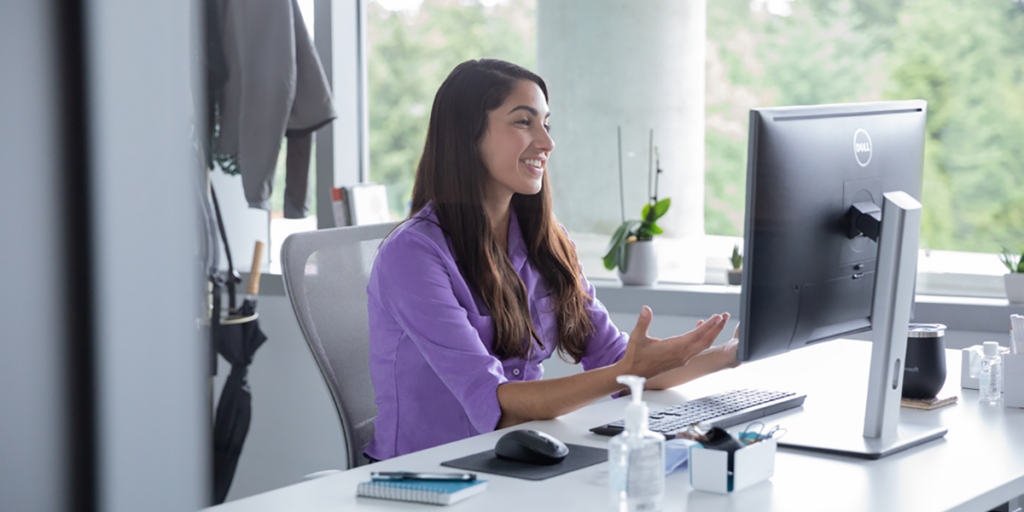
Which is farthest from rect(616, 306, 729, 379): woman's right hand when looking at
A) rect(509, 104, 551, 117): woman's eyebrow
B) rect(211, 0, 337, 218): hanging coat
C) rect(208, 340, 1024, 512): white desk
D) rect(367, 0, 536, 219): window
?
rect(367, 0, 536, 219): window

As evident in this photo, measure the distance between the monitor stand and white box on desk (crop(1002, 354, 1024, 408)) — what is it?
30 centimetres

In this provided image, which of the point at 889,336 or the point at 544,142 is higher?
the point at 544,142

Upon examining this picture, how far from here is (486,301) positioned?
4.96 ft

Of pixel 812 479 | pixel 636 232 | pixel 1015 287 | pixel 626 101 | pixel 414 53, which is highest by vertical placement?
pixel 414 53

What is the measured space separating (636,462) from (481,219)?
0.80 m

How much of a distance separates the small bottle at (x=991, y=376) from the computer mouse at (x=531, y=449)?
2.51 ft

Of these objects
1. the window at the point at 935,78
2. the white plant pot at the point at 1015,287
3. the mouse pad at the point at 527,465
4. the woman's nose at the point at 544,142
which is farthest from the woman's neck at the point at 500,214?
the white plant pot at the point at 1015,287

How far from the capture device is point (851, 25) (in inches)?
104

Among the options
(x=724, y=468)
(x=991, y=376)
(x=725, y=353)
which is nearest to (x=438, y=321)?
(x=725, y=353)

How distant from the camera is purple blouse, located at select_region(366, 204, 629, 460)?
4.47ft

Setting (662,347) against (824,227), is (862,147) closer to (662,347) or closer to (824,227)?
(824,227)

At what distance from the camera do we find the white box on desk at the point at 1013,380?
1.39 metres

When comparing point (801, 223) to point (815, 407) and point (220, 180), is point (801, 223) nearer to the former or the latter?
point (815, 407)

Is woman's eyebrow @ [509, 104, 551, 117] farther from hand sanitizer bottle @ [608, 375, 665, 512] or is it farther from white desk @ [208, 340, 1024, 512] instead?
hand sanitizer bottle @ [608, 375, 665, 512]
